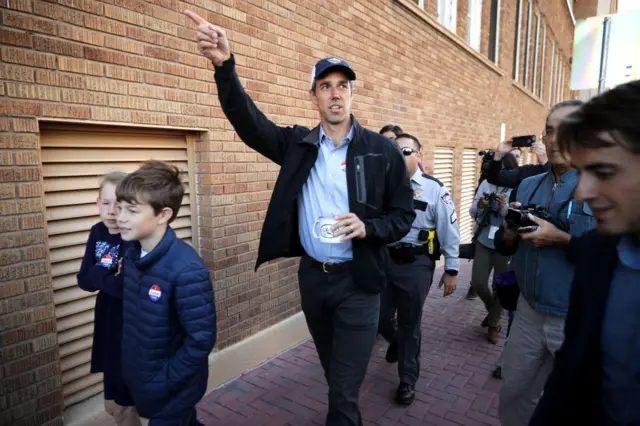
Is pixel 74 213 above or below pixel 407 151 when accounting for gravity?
below

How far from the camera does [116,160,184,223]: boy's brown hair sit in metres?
2.00

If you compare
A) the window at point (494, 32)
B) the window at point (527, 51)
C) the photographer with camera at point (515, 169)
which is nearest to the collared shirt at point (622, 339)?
the photographer with camera at point (515, 169)

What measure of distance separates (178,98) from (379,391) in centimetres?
294

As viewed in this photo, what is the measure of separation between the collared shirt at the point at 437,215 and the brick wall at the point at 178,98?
4.91 feet

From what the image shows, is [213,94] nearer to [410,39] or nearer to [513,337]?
[513,337]

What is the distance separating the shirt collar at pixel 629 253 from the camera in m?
1.21

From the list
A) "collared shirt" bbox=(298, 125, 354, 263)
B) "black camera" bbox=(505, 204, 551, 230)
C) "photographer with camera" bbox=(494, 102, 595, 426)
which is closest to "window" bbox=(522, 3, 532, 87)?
"photographer with camera" bbox=(494, 102, 595, 426)

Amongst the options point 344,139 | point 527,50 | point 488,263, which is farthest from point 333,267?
point 527,50

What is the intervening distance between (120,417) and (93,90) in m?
1.97

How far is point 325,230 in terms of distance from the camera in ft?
7.80

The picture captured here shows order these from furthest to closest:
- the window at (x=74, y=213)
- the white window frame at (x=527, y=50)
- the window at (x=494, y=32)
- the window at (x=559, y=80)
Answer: the window at (x=559, y=80), the white window frame at (x=527, y=50), the window at (x=494, y=32), the window at (x=74, y=213)

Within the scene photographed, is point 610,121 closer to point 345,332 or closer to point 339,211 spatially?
point 339,211

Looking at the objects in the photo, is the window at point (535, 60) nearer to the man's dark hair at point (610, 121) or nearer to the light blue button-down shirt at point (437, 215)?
the light blue button-down shirt at point (437, 215)

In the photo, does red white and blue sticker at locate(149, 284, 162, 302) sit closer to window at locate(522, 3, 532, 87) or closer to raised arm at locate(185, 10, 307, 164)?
raised arm at locate(185, 10, 307, 164)
